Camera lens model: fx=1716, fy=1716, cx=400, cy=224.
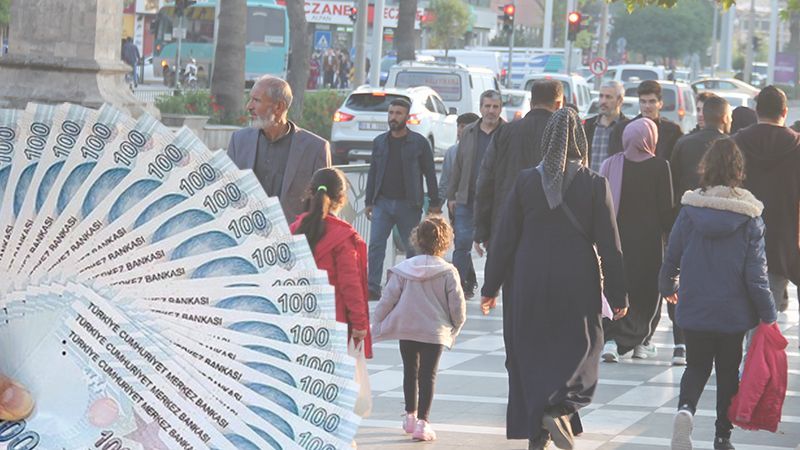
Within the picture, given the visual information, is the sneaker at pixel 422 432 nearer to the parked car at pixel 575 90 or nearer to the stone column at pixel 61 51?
the stone column at pixel 61 51

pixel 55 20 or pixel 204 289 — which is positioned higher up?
pixel 55 20

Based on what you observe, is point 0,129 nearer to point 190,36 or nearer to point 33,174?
point 33,174

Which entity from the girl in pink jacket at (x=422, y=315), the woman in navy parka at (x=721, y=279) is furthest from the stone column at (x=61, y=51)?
the woman in navy parka at (x=721, y=279)

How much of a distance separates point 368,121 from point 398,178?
16.5m

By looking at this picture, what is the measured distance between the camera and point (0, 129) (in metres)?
4.33

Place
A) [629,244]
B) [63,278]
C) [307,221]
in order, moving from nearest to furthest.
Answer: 1. [63,278]
2. [307,221]
3. [629,244]

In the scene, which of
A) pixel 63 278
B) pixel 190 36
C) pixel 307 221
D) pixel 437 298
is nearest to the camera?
pixel 63 278

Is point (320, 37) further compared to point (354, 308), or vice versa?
point (320, 37)

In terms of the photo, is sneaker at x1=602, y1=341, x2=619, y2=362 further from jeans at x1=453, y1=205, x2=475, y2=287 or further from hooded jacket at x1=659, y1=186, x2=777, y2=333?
hooded jacket at x1=659, y1=186, x2=777, y2=333

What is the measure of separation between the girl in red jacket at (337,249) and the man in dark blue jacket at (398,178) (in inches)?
281

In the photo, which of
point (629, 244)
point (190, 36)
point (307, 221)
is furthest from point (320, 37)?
point (307, 221)

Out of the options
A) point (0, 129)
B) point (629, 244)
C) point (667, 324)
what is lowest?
point (667, 324)

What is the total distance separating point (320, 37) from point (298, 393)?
6037 cm

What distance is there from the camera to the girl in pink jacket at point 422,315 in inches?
335
